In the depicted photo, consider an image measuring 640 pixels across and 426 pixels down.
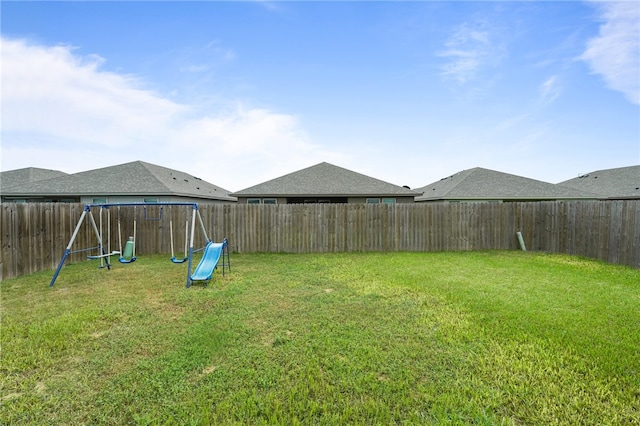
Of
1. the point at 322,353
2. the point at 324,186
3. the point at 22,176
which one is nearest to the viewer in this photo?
the point at 322,353

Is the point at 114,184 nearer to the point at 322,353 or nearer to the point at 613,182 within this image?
the point at 322,353

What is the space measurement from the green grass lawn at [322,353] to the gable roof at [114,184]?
11473mm

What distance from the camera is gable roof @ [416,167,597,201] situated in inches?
664

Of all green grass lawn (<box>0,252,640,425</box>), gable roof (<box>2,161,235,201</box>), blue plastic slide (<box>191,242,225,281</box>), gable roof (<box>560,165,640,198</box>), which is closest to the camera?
green grass lawn (<box>0,252,640,425</box>)

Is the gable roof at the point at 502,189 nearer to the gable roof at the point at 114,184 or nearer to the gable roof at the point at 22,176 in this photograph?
the gable roof at the point at 114,184

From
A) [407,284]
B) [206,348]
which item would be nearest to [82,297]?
[206,348]

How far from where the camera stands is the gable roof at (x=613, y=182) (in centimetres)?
1869

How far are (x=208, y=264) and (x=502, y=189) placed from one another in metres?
17.4

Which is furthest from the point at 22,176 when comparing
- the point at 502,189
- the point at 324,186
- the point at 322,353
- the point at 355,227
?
the point at 502,189

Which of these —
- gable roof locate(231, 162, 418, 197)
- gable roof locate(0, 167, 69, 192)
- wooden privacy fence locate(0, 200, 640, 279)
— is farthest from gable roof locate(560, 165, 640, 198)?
gable roof locate(0, 167, 69, 192)

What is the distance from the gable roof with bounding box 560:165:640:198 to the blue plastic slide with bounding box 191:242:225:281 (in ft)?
76.5

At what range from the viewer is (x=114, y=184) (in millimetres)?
16969

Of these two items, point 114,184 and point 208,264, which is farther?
point 114,184

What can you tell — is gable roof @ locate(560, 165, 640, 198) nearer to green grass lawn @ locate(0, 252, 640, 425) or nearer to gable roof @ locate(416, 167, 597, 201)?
gable roof @ locate(416, 167, 597, 201)
